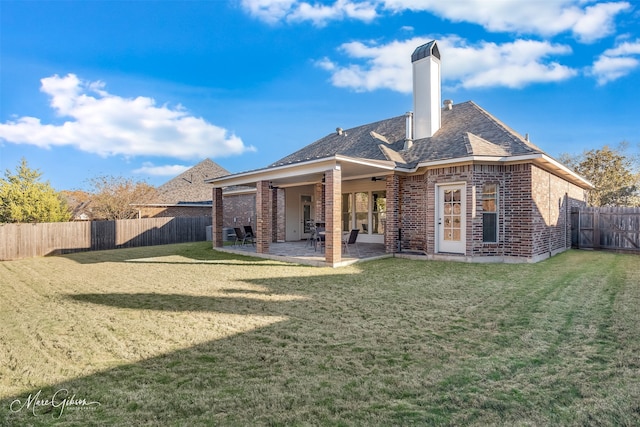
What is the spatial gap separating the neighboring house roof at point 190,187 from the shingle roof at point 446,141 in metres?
14.3

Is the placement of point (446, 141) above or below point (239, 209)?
above

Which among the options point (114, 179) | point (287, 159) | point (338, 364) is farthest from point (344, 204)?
point (114, 179)

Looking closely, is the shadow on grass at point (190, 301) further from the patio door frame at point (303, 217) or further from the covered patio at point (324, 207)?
the patio door frame at point (303, 217)

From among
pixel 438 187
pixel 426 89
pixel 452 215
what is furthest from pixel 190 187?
pixel 452 215

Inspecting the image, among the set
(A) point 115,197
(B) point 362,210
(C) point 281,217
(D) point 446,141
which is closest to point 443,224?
(D) point 446,141

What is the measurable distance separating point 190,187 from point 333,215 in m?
22.2

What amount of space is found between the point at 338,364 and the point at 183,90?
17.5 m

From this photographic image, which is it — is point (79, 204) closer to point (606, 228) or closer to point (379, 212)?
point (379, 212)

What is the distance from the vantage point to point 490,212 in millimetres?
9797

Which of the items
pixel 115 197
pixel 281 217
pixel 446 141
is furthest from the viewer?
pixel 115 197

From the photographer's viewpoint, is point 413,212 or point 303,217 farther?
point 303,217

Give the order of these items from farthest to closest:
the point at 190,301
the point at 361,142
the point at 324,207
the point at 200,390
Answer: the point at 361,142 < the point at 324,207 < the point at 190,301 < the point at 200,390

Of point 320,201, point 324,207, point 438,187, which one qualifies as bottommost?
point 324,207

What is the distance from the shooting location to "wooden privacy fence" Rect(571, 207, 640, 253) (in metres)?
12.7
